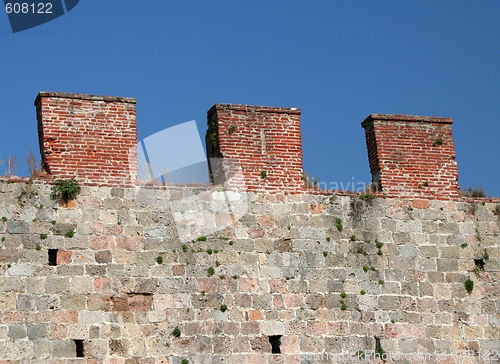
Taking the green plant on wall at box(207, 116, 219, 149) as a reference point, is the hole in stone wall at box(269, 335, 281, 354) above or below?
below

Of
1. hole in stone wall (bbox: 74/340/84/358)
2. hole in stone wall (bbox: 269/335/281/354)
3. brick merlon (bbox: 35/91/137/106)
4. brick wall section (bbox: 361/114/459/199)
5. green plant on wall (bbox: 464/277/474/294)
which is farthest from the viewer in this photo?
brick wall section (bbox: 361/114/459/199)

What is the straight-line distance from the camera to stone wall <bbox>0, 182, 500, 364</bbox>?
43.8 feet

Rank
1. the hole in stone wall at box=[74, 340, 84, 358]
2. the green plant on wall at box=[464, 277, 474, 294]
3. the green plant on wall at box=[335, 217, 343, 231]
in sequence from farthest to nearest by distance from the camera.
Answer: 1. the green plant on wall at box=[464, 277, 474, 294]
2. the green plant on wall at box=[335, 217, 343, 231]
3. the hole in stone wall at box=[74, 340, 84, 358]

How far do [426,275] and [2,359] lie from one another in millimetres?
6250

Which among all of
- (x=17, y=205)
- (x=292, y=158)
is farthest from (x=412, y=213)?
(x=17, y=205)

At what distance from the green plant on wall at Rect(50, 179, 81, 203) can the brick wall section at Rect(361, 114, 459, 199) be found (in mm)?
4702

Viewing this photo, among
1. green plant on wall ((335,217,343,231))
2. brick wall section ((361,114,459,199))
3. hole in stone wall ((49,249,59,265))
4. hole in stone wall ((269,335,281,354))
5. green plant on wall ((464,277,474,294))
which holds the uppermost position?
brick wall section ((361,114,459,199))

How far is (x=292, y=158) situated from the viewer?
15.2 m

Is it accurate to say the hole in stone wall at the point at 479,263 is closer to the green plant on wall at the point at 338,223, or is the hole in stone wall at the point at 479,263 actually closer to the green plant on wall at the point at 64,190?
the green plant on wall at the point at 338,223

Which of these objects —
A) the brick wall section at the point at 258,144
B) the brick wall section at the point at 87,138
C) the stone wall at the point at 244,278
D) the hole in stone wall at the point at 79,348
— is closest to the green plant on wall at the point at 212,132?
the brick wall section at the point at 258,144

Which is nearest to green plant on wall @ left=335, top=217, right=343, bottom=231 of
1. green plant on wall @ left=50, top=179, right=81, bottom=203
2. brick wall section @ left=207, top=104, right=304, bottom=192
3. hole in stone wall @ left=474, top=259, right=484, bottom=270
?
brick wall section @ left=207, top=104, right=304, bottom=192

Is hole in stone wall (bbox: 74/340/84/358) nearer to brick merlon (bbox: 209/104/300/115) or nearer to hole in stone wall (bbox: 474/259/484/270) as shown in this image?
brick merlon (bbox: 209/104/300/115)

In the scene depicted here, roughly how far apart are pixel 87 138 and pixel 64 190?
0.87 metres

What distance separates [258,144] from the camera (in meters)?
15.1
